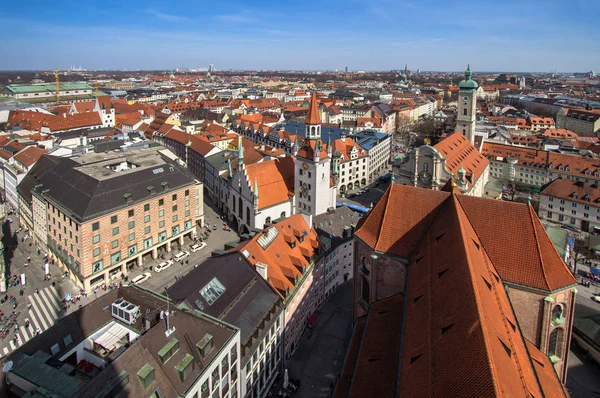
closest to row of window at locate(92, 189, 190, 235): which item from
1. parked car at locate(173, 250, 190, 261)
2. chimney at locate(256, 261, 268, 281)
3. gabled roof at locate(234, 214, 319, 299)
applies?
parked car at locate(173, 250, 190, 261)

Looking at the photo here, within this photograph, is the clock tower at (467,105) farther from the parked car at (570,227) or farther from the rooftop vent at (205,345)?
the rooftop vent at (205,345)

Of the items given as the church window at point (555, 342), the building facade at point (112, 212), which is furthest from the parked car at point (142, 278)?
the church window at point (555, 342)

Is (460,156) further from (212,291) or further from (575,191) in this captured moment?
(212,291)

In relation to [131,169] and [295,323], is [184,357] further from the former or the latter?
[131,169]

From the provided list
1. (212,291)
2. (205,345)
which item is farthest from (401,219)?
(205,345)

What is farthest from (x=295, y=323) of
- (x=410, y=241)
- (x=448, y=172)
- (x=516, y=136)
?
(x=516, y=136)

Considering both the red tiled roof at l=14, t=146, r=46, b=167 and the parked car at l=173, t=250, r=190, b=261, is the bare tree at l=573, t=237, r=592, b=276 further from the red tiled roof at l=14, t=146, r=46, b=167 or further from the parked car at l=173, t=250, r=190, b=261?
the red tiled roof at l=14, t=146, r=46, b=167
